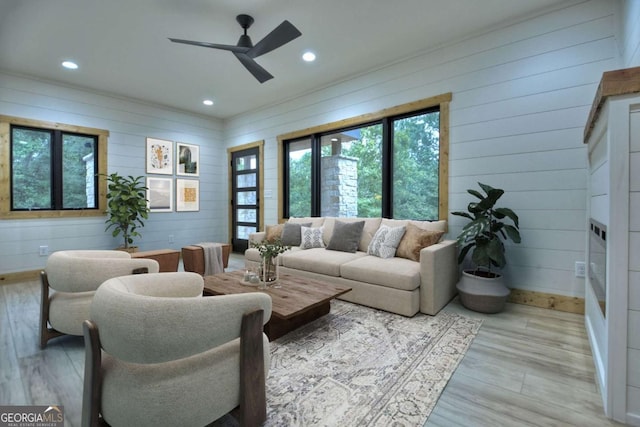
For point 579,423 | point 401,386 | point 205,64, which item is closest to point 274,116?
point 205,64

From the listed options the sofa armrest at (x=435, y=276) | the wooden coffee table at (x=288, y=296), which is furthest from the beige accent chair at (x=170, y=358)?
the sofa armrest at (x=435, y=276)

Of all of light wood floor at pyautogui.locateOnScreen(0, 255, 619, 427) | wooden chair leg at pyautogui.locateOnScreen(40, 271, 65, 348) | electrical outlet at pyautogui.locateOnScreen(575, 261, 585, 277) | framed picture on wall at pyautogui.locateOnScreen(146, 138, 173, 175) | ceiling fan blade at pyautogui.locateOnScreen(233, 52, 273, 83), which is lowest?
light wood floor at pyautogui.locateOnScreen(0, 255, 619, 427)

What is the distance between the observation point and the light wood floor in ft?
4.76

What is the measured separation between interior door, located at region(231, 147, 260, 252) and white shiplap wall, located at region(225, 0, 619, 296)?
11.8 feet

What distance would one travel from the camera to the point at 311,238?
160 inches

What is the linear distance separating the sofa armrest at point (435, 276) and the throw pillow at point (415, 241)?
111mm

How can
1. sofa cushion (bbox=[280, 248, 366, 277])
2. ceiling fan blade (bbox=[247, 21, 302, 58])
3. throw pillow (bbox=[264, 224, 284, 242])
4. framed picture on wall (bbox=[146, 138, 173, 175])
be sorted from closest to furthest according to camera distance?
ceiling fan blade (bbox=[247, 21, 302, 58]) < sofa cushion (bbox=[280, 248, 366, 277]) < throw pillow (bbox=[264, 224, 284, 242]) < framed picture on wall (bbox=[146, 138, 173, 175])

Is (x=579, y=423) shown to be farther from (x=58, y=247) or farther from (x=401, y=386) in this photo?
(x=58, y=247)

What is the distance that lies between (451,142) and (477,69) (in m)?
0.83

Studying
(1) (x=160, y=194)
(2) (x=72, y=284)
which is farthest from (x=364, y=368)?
(1) (x=160, y=194)

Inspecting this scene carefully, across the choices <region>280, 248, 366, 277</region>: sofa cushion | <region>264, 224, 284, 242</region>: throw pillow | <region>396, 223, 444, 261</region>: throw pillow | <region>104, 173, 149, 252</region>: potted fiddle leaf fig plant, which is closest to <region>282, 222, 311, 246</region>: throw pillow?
<region>264, 224, 284, 242</region>: throw pillow

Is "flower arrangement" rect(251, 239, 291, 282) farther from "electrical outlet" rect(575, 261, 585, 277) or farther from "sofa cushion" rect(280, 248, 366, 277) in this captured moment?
"electrical outlet" rect(575, 261, 585, 277)

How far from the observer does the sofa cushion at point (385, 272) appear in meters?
2.65

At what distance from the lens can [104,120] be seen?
4.82 m
